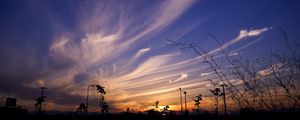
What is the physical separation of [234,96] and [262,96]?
20.7 inches

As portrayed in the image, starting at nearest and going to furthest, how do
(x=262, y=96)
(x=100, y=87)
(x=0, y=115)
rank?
(x=262, y=96)
(x=0, y=115)
(x=100, y=87)

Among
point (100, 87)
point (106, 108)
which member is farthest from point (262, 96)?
point (106, 108)

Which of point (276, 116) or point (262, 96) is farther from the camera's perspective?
point (262, 96)

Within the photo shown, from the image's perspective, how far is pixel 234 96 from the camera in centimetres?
560

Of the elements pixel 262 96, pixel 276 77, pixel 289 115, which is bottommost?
pixel 289 115

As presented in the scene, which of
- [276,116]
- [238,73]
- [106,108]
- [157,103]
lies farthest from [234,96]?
[157,103]

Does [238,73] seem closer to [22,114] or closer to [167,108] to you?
[22,114]

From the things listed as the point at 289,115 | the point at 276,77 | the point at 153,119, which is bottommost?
the point at 153,119

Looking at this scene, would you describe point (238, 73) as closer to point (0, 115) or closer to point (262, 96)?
point (262, 96)

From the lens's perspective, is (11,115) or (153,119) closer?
(11,115)

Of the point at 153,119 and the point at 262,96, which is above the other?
the point at 262,96

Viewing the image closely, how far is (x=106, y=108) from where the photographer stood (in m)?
90.8

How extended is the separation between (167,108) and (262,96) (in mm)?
102375

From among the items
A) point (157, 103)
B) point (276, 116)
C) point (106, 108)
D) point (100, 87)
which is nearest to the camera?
point (276, 116)
